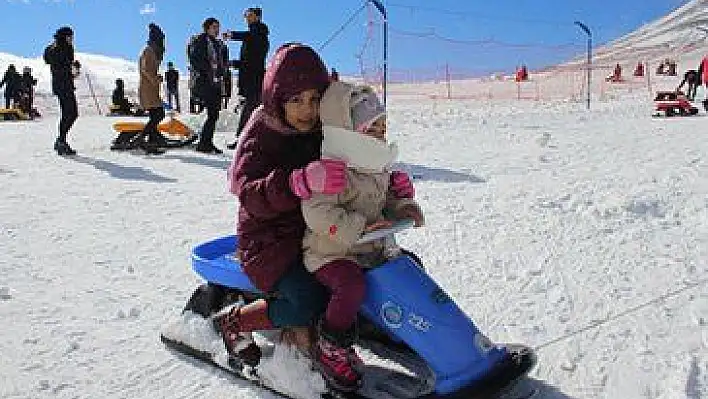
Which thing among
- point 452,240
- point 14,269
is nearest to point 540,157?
point 452,240

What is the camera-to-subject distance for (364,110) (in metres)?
3.04

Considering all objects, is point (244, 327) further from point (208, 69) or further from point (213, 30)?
point (213, 30)

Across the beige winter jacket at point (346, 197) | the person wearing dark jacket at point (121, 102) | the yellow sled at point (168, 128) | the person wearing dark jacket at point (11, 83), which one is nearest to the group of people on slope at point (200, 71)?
the yellow sled at point (168, 128)

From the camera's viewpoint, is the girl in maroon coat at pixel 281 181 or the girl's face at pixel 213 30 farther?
the girl's face at pixel 213 30

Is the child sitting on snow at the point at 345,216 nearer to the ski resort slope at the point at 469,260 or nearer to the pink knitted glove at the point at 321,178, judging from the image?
the pink knitted glove at the point at 321,178

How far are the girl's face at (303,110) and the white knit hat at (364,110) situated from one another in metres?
0.19

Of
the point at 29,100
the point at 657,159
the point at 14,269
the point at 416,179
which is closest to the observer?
the point at 14,269

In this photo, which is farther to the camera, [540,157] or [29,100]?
[29,100]

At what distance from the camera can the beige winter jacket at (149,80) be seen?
10.2 metres

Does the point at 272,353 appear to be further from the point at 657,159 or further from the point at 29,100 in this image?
the point at 29,100

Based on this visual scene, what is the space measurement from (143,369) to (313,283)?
94 cm

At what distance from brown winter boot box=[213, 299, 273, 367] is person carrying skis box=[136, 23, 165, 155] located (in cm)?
713

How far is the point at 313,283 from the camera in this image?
10.3 ft

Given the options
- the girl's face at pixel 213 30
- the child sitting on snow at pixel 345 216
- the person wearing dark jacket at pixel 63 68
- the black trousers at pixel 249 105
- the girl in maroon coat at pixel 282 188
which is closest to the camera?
the child sitting on snow at pixel 345 216
